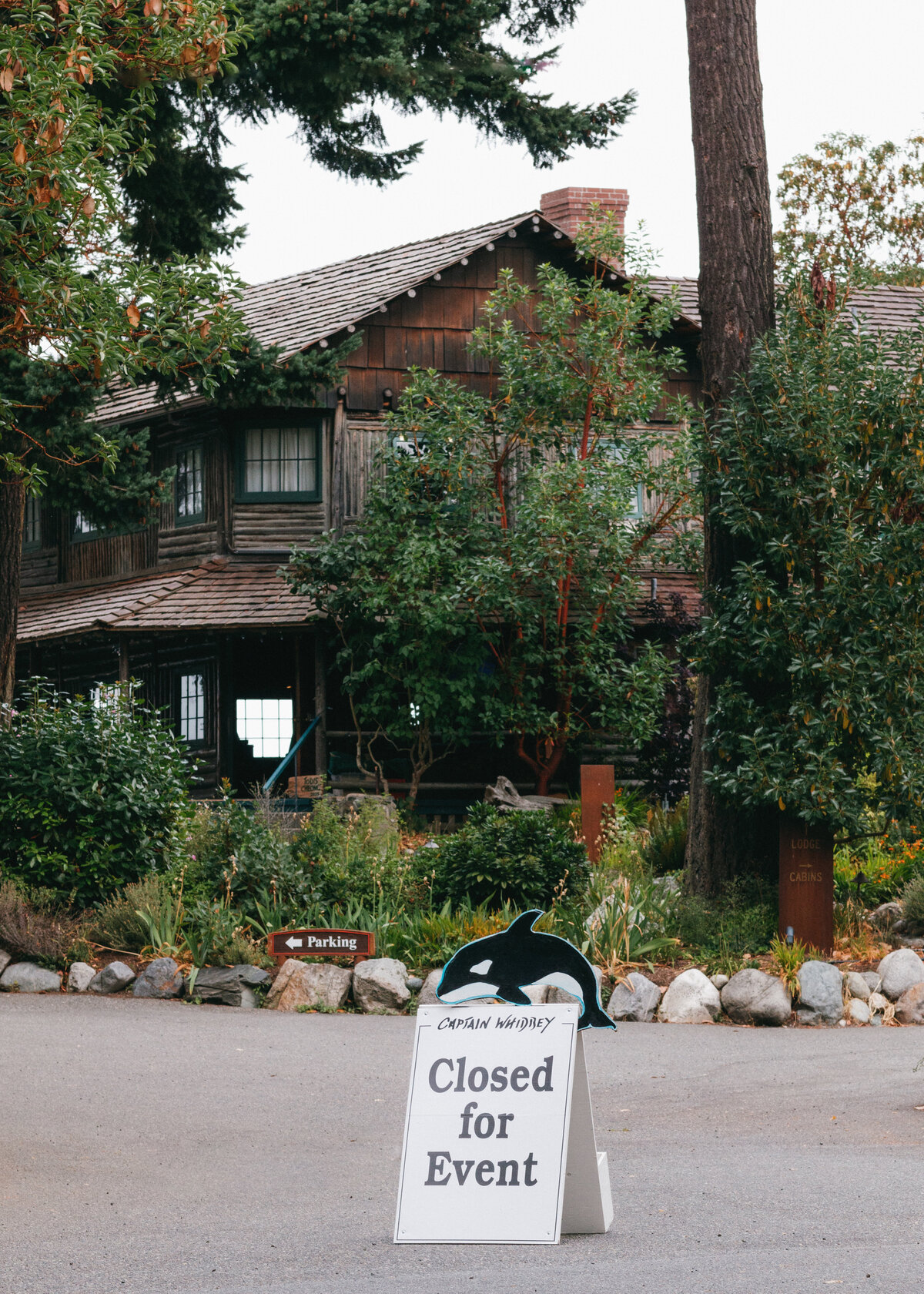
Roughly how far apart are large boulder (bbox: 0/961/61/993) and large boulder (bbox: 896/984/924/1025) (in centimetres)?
622

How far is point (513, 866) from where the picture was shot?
38.7ft

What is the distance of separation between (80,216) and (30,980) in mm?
5649

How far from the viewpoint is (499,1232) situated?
5.30m

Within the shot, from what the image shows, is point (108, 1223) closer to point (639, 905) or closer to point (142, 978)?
point (142, 978)

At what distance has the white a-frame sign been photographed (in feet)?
17.5

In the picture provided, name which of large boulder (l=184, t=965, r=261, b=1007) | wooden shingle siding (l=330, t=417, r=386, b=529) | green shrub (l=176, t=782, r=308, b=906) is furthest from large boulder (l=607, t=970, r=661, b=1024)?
wooden shingle siding (l=330, t=417, r=386, b=529)

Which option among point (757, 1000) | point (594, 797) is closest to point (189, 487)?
point (594, 797)

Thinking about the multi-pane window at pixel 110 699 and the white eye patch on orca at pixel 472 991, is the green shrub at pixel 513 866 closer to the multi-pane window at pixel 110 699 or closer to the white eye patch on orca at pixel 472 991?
the multi-pane window at pixel 110 699

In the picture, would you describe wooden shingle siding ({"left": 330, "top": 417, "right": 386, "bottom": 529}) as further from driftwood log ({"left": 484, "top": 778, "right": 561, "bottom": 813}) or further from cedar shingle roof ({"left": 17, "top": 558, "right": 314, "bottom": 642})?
driftwood log ({"left": 484, "top": 778, "right": 561, "bottom": 813})

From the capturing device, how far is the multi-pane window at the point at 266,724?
22828 millimetres

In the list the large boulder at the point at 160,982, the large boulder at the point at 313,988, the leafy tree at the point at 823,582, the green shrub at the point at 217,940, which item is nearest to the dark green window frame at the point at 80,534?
the green shrub at the point at 217,940

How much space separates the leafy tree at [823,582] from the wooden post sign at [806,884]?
0.27 metres

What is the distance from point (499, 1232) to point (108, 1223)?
159cm

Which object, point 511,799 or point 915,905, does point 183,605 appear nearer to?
point 511,799
